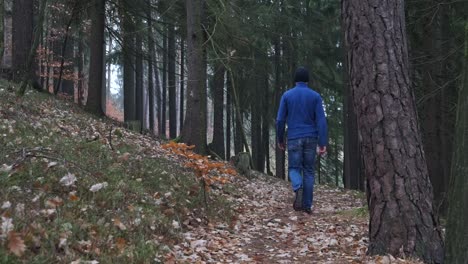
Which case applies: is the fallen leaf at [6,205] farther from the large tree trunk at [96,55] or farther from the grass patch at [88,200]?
the large tree trunk at [96,55]

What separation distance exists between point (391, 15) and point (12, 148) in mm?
4603

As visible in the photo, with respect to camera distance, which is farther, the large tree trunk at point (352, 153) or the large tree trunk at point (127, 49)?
the large tree trunk at point (352, 153)

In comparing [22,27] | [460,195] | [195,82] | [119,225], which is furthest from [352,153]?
[119,225]

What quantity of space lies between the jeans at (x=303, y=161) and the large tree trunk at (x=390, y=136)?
2680mm

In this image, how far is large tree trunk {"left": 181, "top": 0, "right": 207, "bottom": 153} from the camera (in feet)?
32.1

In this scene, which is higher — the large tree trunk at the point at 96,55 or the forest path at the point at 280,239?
the large tree trunk at the point at 96,55

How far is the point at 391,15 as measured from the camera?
4488mm

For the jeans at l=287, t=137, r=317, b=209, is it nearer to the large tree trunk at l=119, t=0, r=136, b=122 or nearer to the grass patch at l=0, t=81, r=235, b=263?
the grass patch at l=0, t=81, r=235, b=263

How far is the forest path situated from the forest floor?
0.01m

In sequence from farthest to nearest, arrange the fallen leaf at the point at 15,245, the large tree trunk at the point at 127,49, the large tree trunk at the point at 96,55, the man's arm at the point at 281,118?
1. the large tree trunk at the point at 127,49
2. the large tree trunk at the point at 96,55
3. the man's arm at the point at 281,118
4. the fallen leaf at the point at 15,245

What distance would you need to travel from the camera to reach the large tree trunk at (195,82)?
32.1 ft

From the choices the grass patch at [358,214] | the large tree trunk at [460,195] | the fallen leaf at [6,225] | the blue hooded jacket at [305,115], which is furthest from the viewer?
the blue hooded jacket at [305,115]

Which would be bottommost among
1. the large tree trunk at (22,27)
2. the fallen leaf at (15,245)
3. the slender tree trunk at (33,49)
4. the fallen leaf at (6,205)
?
the fallen leaf at (15,245)

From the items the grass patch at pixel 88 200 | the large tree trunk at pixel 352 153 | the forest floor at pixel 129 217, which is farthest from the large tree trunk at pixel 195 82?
the large tree trunk at pixel 352 153
